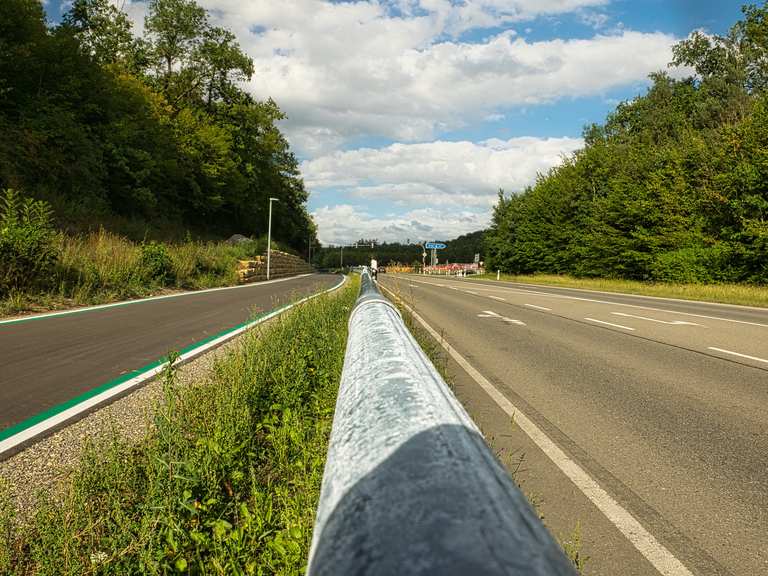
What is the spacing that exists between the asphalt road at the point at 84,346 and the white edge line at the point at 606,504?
4248mm

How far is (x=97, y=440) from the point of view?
12.4 ft

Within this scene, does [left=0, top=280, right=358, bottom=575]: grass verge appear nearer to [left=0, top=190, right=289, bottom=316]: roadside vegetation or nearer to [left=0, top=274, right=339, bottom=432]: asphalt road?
[left=0, top=274, right=339, bottom=432]: asphalt road

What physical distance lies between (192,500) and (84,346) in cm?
527

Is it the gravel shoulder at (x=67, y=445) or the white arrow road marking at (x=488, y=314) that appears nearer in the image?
the gravel shoulder at (x=67, y=445)

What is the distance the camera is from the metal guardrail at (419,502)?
66 cm

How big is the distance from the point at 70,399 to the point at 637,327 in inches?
437

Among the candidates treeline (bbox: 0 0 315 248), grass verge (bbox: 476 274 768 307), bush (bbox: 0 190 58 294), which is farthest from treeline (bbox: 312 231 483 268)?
bush (bbox: 0 190 58 294)

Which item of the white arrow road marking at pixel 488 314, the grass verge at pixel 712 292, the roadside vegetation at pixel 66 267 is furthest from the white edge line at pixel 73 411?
the grass verge at pixel 712 292

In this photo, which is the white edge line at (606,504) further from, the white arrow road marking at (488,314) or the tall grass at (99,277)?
the tall grass at (99,277)

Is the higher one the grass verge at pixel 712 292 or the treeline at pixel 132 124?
the treeline at pixel 132 124

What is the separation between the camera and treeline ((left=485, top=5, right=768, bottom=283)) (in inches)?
976

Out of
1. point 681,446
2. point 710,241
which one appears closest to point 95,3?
point 710,241

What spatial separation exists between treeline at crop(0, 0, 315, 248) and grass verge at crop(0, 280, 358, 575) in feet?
59.0

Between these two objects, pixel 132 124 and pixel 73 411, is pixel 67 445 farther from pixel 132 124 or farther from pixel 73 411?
pixel 132 124
